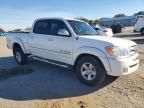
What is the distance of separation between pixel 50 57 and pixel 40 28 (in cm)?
131

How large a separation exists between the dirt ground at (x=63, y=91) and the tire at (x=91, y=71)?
19 cm

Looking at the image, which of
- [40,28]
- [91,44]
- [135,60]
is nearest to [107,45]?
→ [91,44]

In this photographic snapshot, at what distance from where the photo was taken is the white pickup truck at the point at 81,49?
6184 millimetres

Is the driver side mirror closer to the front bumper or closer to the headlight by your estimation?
the headlight

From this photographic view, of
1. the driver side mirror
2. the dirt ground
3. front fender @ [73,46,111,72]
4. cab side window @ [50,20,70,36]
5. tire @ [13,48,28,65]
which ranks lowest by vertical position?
the dirt ground

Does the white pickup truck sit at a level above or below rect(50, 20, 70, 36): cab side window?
below

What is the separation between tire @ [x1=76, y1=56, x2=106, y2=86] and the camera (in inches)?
251

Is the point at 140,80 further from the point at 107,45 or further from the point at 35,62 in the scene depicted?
Result: the point at 35,62

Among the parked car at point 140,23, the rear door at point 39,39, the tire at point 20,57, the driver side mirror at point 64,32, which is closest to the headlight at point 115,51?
the driver side mirror at point 64,32

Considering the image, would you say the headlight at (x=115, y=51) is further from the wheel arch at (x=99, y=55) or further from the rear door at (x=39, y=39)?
the rear door at (x=39, y=39)

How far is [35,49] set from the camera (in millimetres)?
8680

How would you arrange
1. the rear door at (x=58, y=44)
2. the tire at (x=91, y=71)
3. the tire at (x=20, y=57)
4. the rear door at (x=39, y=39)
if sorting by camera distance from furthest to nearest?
the tire at (x=20, y=57) → the rear door at (x=39, y=39) → the rear door at (x=58, y=44) → the tire at (x=91, y=71)

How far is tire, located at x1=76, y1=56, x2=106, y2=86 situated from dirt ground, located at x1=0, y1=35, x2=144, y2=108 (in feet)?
0.63

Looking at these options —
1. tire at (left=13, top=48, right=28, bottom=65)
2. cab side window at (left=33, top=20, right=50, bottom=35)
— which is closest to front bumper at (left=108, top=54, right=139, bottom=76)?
cab side window at (left=33, top=20, right=50, bottom=35)
